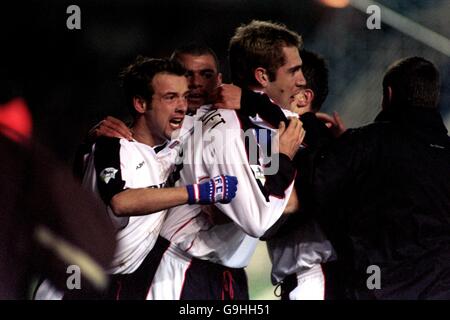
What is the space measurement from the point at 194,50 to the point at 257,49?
238mm

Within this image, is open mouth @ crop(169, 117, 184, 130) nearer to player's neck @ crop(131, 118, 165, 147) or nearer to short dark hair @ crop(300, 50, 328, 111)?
player's neck @ crop(131, 118, 165, 147)

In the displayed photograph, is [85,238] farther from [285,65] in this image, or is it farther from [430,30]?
[430,30]

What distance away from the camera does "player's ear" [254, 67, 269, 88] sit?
2.60 meters

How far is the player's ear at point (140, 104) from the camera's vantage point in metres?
2.60

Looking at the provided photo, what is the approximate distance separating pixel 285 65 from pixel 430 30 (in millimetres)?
547

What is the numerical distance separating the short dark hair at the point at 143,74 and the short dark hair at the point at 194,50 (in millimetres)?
59

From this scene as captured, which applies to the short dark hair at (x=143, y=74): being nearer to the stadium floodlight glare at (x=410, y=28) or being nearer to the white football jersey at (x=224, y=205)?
the white football jersey at (x=224, y=205)

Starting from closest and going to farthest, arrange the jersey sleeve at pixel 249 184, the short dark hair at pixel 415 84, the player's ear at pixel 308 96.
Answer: the jersey sleeve at pixel 249 184
the short dark hair at pixel 415 84
the player's ear at pixel 308 96

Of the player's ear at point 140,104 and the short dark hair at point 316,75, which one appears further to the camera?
the short dark hair at point 316,75

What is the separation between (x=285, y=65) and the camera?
2.59 m

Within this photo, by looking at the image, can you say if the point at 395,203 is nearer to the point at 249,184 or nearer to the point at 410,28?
the point at 249,184

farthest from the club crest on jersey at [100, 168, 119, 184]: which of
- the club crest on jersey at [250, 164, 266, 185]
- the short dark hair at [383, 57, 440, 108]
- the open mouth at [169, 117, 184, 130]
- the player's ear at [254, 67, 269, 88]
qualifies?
the short dark hair at [383, 57, 440, 108]

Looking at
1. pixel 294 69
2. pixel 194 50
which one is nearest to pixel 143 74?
pixel 194 50

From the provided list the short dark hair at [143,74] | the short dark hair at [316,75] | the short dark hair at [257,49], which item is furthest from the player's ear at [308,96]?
the short dark hair at [143,74]
